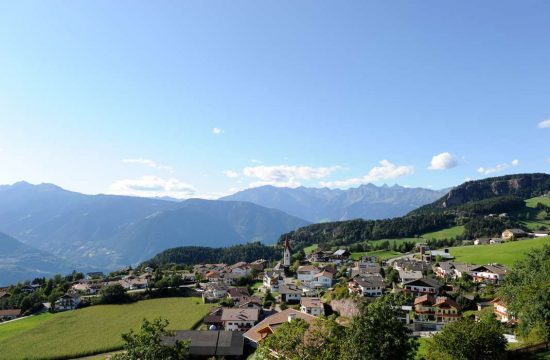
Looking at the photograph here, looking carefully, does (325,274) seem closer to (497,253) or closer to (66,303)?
(497,253)

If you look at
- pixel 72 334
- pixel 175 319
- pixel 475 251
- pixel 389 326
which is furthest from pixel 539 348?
pixel 475 251

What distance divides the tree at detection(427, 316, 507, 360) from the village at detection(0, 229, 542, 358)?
22.7 ft

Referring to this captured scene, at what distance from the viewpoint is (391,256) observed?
112562mm

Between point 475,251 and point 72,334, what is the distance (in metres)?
94.8

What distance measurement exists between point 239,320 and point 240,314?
132 centimetres

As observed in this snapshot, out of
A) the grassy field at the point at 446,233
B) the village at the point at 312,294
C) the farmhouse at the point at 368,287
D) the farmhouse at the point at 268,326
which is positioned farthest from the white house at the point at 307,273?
the grassy field at the point at 446,233

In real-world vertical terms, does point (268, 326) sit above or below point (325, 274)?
below

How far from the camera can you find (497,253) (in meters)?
92.7

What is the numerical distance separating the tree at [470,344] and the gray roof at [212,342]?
94.8 feet

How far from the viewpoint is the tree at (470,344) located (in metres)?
24.9

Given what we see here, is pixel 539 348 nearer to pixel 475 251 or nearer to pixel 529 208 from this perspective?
pixel 475 251

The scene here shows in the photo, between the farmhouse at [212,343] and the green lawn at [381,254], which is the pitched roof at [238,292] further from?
the green lawn at [381,254]

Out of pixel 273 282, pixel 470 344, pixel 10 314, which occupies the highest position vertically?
pixel 470 344

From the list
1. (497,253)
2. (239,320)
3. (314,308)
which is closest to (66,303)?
(239,320)
